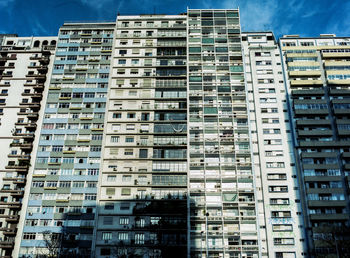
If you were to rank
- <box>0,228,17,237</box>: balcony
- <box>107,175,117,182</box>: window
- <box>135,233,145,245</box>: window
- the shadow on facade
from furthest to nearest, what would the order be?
<box>107,175,117,182</box>: window
<box>0,228,17,237</box>: balcony
<box>135,233,145,245</box>: window
the shadow on facade

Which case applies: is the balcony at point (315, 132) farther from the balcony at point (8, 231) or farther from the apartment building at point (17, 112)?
the balcony at point (8, 231)

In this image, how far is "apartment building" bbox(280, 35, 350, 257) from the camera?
6644 centimetres

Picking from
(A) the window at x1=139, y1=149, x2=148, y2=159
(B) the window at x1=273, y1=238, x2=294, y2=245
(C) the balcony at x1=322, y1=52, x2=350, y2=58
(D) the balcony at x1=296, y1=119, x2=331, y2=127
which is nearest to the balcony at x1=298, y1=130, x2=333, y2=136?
(D) the balcony at x1=296, y1=119, x2=331, y2=127

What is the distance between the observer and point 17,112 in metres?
77.8

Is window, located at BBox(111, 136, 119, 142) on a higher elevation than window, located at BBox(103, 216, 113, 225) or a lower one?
higher

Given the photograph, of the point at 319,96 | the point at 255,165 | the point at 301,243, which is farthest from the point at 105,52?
the point at 301,243

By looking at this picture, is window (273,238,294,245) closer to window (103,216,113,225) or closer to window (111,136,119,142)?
window (103,216,113,225)

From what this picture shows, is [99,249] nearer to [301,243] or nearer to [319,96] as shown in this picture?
[301,243]

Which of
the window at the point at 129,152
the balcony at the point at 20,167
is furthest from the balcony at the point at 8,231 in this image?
the window at the point at 129,152

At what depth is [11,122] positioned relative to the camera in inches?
3029

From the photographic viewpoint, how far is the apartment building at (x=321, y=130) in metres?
66.4

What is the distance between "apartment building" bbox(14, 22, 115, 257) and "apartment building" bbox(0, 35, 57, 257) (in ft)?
8.21

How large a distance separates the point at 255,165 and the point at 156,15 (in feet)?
136

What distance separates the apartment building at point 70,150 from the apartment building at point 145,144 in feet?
8.00
